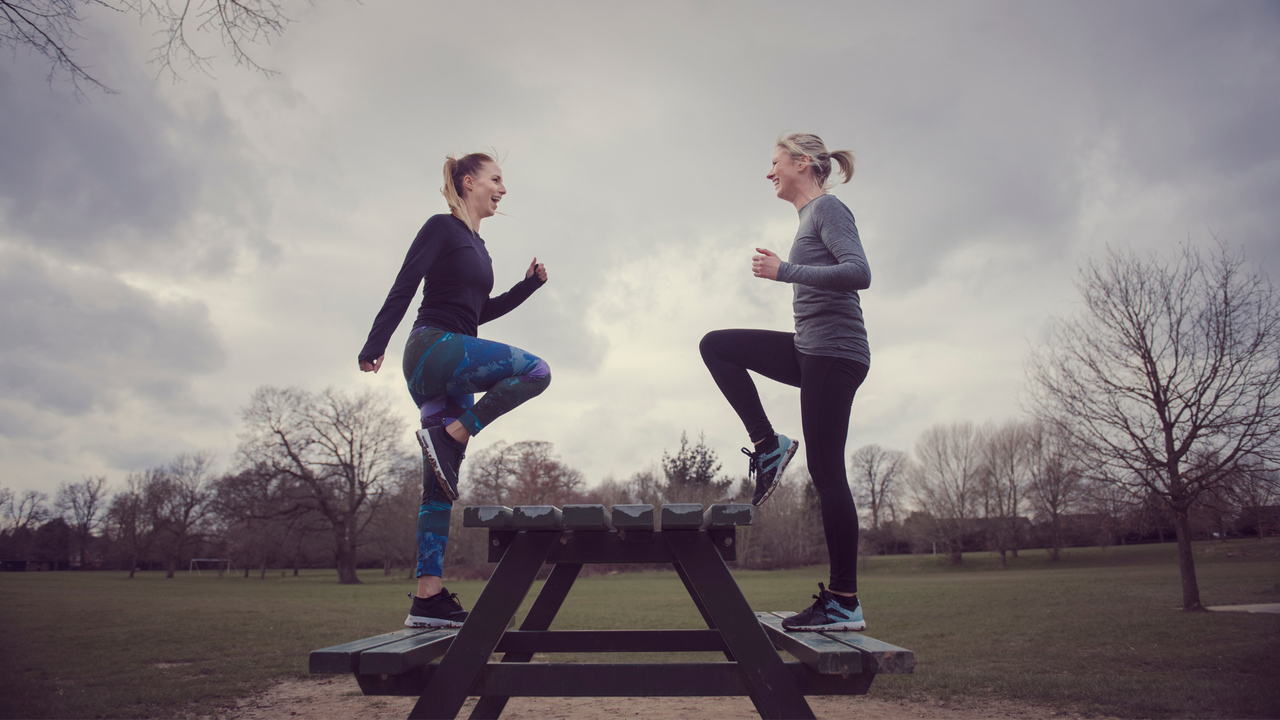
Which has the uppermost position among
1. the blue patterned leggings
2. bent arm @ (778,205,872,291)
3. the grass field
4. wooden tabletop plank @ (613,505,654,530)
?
bent arm @ (778,205,872,291)

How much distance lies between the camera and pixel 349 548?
138 feet

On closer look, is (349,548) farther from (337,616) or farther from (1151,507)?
(1151,507)

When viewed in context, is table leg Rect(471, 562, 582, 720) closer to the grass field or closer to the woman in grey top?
the woman in grey top

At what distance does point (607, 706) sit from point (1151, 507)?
15.0 meters

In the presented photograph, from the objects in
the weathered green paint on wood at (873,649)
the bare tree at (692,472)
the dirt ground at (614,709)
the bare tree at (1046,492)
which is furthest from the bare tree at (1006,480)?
the weathered green paint on wood at (873,649)

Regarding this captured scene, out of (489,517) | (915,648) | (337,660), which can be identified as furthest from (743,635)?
(915,648)

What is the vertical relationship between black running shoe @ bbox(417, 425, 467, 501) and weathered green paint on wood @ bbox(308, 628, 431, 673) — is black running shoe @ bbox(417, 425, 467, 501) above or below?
above

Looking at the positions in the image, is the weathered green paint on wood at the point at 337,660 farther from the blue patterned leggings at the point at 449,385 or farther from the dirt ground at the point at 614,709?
the dirt ground at the point at 614,709

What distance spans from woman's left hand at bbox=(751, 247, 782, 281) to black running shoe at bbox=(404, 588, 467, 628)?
203 centimetres

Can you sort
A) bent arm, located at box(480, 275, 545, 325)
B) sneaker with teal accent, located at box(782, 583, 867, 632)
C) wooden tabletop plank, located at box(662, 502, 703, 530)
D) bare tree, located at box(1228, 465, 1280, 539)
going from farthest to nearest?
bare tree, located at box(1228, 465, 1280, 539), bent arm, located at box(480, 275, 545, 325), sneaker with teal accent, located at box(782, 583, 867, 632), wooden tabletop plank, located at box(662, 502, 703, 530)

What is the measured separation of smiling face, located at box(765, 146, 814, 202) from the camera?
11.0 feet

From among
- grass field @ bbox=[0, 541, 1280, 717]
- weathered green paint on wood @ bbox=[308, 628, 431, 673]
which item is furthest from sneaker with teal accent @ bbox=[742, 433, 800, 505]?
grass field @ bbox=[0, 541, 1280, 717]

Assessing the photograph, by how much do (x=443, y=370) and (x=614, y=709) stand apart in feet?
14.9

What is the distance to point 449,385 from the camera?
306cm
